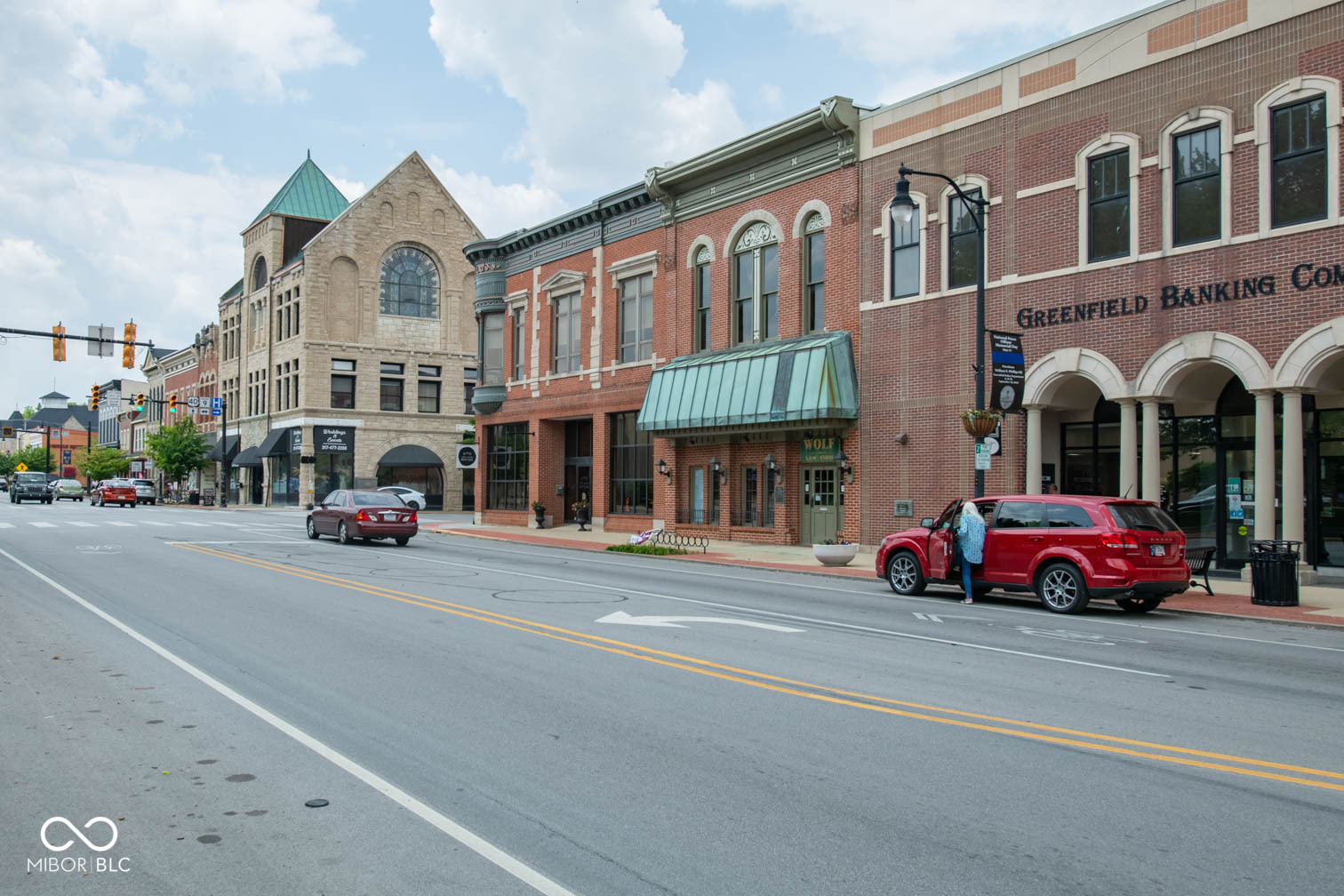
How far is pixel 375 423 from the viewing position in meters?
60.6

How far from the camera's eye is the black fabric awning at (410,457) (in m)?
60.3

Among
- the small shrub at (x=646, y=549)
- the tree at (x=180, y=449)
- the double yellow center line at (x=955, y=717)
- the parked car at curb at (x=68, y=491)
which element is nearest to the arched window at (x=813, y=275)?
the small shrub at (x=646, y=549)

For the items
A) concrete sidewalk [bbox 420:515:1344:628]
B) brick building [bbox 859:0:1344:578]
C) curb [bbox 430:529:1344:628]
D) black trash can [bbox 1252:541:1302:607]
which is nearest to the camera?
curb [bbox 430:529:1344:628]

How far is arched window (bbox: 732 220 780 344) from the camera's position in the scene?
29.1 meters

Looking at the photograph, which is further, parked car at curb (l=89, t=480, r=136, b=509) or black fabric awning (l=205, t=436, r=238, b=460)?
black fabric awning (l=205, t=436, r=238, b=460)

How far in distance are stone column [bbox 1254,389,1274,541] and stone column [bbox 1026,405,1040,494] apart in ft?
14.2

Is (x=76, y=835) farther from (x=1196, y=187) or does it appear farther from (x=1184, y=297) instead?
(x=1196, y=187)

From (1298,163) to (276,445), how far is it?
54289mm

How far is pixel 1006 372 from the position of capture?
19.8 metres

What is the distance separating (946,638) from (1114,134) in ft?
44.2

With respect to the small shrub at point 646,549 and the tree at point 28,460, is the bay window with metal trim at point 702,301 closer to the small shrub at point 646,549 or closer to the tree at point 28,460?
the small shrub at point 646,549

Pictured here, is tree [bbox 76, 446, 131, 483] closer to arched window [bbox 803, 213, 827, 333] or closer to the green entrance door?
the green entrance door

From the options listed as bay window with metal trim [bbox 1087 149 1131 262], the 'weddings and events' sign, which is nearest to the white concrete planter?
the 'weddings and events' sign

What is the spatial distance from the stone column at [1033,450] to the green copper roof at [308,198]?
54.0 meters
